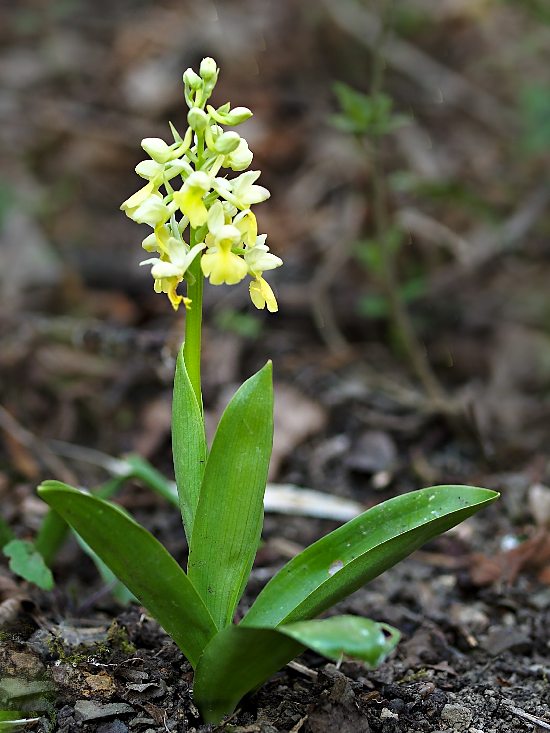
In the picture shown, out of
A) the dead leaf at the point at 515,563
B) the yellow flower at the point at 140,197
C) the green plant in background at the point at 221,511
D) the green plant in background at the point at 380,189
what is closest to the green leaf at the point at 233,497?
the green plant in background at the point at 221,511

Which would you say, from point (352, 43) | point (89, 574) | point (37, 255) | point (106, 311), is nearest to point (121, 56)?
point (352, 43)

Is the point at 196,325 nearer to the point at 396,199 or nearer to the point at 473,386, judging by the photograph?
the point at 473,386

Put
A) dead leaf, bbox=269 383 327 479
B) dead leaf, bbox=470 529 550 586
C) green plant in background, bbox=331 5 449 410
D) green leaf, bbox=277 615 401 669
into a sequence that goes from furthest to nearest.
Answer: dead leaf, bbox=269 383 327 479 → green plant in background, bbox=331 5 449 410 → dead leaf, bbox=470 529 550 586 → green leaf, bbox=277 615 401 669

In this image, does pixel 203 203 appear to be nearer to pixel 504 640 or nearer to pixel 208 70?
pixel 208 70

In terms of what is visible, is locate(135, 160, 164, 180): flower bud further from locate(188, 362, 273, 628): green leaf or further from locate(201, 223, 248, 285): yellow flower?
locate(188, 362, 273, 628): green leaf

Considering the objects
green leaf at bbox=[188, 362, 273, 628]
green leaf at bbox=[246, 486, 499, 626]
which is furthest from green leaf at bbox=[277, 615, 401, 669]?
green leaf at bbox=[188, 362, 273, 628]

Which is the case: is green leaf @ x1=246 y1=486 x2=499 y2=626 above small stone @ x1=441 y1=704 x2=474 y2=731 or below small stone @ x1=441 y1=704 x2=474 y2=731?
above

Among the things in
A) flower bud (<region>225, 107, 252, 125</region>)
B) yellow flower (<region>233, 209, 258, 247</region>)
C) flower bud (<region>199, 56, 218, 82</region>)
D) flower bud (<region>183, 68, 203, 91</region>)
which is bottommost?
yellow flower (<region>233, 209, 258, 247</region>)
